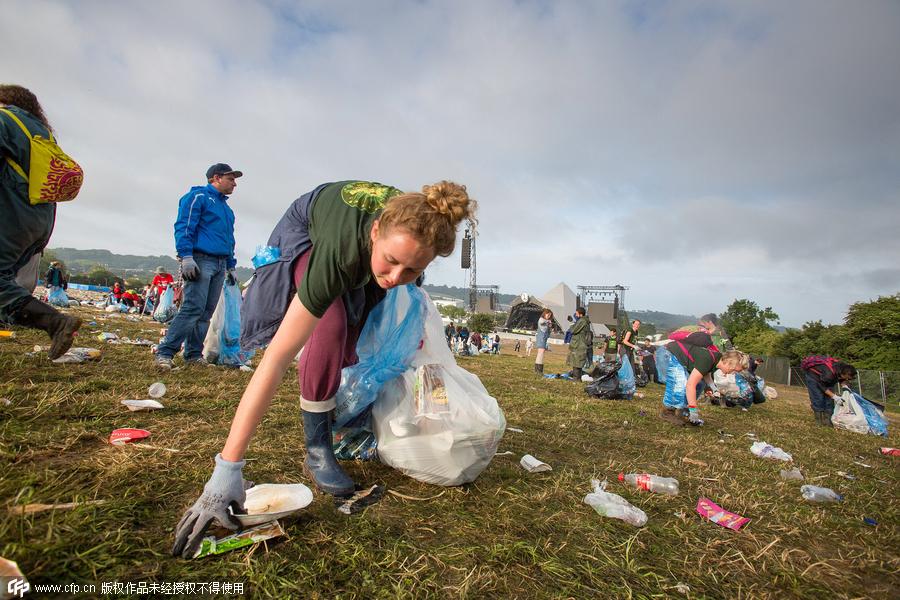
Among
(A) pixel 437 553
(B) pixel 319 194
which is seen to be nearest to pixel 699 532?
(A) pixel 437 553

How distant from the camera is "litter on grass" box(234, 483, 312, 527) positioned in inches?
50.8

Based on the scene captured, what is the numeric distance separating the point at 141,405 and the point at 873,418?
345 inches

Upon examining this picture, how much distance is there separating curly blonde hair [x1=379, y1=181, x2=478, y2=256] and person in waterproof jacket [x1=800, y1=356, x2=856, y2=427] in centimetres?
764

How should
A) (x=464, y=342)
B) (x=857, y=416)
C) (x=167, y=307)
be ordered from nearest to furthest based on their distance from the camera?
(x=857, y=416)
(x=167, y=307)
(x=464, y=342)

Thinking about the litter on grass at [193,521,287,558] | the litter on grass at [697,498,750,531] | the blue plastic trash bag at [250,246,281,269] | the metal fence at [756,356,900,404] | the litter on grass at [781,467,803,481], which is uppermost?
the blue plastic trash bag at [250,246,281,269]

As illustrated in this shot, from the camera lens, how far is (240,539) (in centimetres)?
124

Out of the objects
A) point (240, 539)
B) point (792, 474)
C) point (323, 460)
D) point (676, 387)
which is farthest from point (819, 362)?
point (240, 539)

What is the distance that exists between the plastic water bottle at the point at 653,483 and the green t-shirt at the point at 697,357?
3.35 meters

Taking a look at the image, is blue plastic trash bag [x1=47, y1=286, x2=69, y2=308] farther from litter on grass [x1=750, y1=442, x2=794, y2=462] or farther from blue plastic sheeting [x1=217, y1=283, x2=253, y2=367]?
litter on grass [x1=750, y1=442, x2=794, y2=462]

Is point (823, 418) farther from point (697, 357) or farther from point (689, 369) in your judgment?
point (697, 357)

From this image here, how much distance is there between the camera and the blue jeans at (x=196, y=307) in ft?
12.9

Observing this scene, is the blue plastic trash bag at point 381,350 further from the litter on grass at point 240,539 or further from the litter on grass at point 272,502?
the litter on grass at point 240,539

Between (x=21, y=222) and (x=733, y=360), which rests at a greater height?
(x=21, y=222)

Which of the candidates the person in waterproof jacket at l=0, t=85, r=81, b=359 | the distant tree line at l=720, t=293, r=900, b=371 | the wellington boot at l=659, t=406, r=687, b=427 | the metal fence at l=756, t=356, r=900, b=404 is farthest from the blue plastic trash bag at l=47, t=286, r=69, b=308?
the distant tree line at l=720, t=293, r=900, b=371
